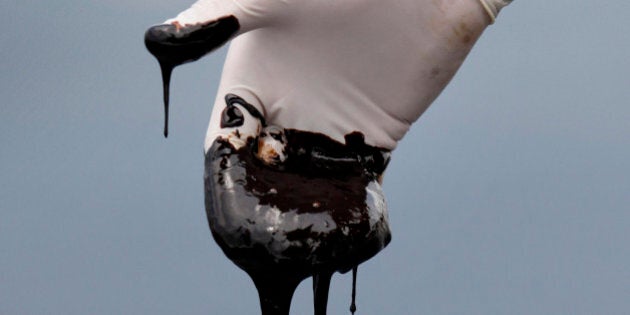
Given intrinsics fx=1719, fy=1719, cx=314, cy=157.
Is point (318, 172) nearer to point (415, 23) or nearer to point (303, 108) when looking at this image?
point (303, 108)

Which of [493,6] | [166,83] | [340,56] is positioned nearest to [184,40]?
[166,83]

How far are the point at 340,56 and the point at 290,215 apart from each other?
0.47 metres

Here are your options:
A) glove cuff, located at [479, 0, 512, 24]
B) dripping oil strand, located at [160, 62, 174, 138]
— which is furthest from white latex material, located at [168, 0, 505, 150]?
dripping oil strand, located at [160, 62, 174, 138]

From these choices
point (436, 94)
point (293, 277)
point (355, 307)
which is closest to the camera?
point (293, 277)

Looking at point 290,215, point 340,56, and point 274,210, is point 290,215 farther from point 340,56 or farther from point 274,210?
point 340,56

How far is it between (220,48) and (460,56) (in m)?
0.62

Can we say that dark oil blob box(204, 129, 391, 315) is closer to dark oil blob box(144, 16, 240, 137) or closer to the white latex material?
the white latex material

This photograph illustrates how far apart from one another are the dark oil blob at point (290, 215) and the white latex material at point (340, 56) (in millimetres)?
84

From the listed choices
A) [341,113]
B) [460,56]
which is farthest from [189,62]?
[460,56]

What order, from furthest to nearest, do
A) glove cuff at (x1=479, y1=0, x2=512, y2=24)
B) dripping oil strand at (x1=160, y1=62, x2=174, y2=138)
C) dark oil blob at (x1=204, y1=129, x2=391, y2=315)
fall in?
glove cuff at (x1=479, y1=0, x2=512, y2=24) → dripping oil strand at (x1=160, y1=62, x2=174, y2=138) → dark oil blob at (x1=204, y1=129, x2=391, y2=315)

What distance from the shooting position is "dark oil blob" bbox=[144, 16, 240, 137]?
414cm

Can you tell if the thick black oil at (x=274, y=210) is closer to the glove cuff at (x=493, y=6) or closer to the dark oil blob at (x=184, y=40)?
the dark oil blob at (x=184, y=40)

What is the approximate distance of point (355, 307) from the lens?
4.84 metres

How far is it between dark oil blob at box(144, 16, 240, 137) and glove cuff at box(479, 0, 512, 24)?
0.63 meters
